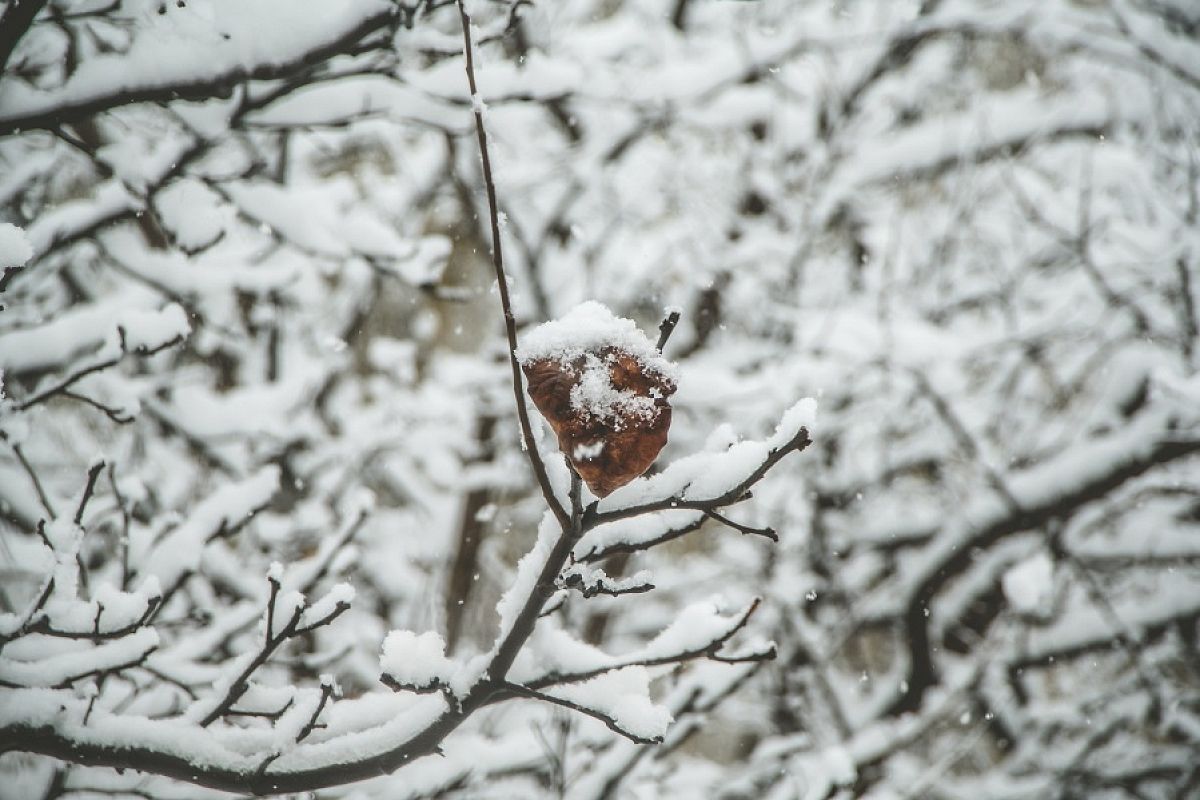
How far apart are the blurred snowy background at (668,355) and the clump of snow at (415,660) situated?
0.61 meters

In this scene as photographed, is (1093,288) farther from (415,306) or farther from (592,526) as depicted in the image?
(415,306)

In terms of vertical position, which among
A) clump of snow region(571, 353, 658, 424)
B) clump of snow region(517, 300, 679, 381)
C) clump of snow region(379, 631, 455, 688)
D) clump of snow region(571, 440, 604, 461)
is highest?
clump of snow region(517, 300, 679, 381)

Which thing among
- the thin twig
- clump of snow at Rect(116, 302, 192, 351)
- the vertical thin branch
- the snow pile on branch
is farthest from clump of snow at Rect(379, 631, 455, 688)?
clump of snow at Rect(116, 302, 192, 351)

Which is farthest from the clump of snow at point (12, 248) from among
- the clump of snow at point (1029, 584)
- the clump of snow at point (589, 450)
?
the clump of snow at point (1029, 584)

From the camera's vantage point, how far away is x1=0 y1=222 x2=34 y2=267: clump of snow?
132 centimetres

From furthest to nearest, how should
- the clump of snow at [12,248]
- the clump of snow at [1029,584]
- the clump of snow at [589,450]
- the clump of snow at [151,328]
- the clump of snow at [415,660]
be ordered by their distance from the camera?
the clump of snow at [1029,584]
the clump of snow at [151,328]
the clump of snow at [12,248]
the clump of snow at [415,660]
the clump of snow at [589,450]

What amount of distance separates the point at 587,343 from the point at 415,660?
621 mm

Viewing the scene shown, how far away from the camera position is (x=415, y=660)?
3.74ft

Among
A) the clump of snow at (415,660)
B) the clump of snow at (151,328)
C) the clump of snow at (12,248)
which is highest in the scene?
the clump of snow at (151,328)

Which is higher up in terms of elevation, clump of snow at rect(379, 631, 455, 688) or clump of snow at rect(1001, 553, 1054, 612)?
clump of snow at rect(1001, 553, 1054, 612)

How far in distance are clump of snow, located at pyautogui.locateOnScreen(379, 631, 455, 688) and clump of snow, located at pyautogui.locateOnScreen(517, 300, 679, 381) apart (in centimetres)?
54

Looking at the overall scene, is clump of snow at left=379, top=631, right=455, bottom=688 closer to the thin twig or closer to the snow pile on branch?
the snow pile on branch

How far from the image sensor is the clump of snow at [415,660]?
43.2 inches

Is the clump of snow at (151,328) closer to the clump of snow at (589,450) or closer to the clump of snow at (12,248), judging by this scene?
the clump of snow at (12,248)
